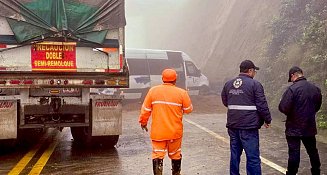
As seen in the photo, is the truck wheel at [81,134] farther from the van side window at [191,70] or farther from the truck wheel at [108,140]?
the van side window at [191,70]

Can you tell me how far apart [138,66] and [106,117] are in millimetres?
11572

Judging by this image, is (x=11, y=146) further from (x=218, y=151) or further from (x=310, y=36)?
(x=310, y=36)

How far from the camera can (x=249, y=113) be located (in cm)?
549

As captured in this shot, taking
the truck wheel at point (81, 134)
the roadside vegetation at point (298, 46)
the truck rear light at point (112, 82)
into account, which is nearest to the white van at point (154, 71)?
the roadside vegetation at point (298, 46)

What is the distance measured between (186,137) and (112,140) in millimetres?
2159

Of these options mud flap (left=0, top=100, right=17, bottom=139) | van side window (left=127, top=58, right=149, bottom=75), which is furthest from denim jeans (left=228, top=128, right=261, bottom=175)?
van side window (left=127, top=58, right=149, bottom=75)

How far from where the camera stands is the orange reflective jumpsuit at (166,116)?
5.49 m

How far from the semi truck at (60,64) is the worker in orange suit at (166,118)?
2.45 metres

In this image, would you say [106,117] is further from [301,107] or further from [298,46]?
[298,46]

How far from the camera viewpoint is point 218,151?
812 centimetres

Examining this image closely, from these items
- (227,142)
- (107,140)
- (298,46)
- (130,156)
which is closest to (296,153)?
(130,156)

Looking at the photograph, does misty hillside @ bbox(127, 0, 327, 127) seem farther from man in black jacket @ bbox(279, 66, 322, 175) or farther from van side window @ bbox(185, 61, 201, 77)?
man in black jacket @ bbox(279, 66, 322, 175)

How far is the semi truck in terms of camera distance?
733cm

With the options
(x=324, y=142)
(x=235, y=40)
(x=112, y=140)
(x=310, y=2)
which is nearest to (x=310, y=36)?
(x=310, y=2)
